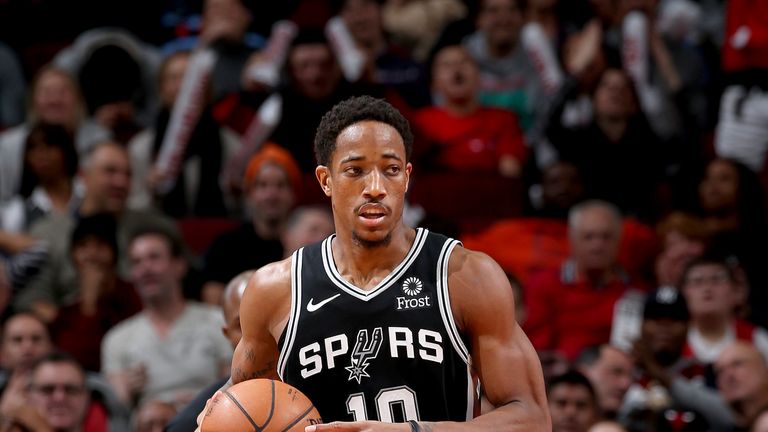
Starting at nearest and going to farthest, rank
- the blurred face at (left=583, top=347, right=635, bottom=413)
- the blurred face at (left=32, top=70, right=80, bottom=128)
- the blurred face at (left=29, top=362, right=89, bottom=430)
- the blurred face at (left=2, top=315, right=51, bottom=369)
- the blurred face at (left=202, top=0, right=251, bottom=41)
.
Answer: the blurred face at (left=29, top=362, right=89, bottom=430) → the blurred face at (left=583, top=347, right=635, bottom=413) → the blurred face at (left=2, top=315, right=51, bottom=369) → the blurred face at (left=32, top=70, right=80, bottom=128) → the blurred face at (left=202, top=0, right=251, bottom=41)

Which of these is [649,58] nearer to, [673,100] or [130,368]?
[673,100]

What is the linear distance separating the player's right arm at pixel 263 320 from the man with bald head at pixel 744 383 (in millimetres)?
3597

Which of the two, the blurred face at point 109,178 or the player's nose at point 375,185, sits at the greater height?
the blurred face at point 109,178

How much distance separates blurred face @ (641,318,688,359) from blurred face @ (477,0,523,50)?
3.57 metres

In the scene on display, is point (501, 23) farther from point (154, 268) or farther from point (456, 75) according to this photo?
point (154, 268)

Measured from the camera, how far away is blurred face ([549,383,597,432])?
23.7 ft

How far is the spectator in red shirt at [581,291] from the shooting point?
8.46 meters

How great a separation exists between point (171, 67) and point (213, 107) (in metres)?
0.42

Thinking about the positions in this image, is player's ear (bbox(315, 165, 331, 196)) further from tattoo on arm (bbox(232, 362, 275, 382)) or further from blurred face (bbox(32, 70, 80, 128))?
blurred face (bbox(32, 70, 80, 128))

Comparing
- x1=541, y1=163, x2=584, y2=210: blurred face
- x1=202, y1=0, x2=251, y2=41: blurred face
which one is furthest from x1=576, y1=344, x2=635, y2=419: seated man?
x1=202, y1=0, x2=251, y2=41: blurred face

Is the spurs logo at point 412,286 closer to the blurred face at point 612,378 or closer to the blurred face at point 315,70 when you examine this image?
the blurred face at point 612,378

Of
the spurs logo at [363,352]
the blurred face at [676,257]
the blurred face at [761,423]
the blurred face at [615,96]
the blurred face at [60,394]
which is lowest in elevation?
the blurred face at [761,423]

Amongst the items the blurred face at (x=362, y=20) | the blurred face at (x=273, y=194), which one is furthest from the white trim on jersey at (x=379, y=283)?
the blurred face at (x=362, y=20)

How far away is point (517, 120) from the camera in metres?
10.3
